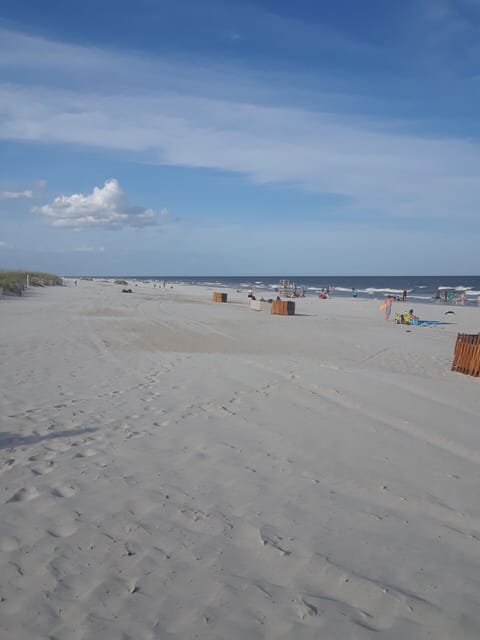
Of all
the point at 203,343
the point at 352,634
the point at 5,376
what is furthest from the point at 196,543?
the point at 203,343

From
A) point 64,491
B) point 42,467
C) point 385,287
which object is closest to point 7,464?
point 42,467

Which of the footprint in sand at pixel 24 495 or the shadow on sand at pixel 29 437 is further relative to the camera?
the shadow on sand at pixel 29 437

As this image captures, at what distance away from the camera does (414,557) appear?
11.3 ft

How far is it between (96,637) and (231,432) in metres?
3.60

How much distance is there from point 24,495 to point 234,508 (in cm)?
180

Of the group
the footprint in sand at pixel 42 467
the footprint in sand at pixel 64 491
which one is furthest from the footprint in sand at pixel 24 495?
the footprint in sand at pixel 42 467

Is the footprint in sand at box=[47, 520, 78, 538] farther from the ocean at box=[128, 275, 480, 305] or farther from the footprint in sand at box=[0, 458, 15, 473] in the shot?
the ocean at box=[128, 275, 480, 305]

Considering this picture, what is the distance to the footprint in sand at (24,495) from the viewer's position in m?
4.02

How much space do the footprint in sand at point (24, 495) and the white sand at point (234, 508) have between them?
0.06ft

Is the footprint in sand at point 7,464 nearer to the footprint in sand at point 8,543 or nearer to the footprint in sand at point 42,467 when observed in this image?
the footprint in sand at point 42,467

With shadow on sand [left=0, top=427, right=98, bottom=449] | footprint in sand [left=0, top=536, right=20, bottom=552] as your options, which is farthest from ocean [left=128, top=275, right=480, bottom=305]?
footprint in sand [left=0, top=536, right=20, bottom=552]

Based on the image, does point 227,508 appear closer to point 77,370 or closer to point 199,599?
point 199,599

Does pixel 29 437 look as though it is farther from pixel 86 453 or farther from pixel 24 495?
pixel 24 495

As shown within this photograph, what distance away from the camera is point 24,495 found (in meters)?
4.09
